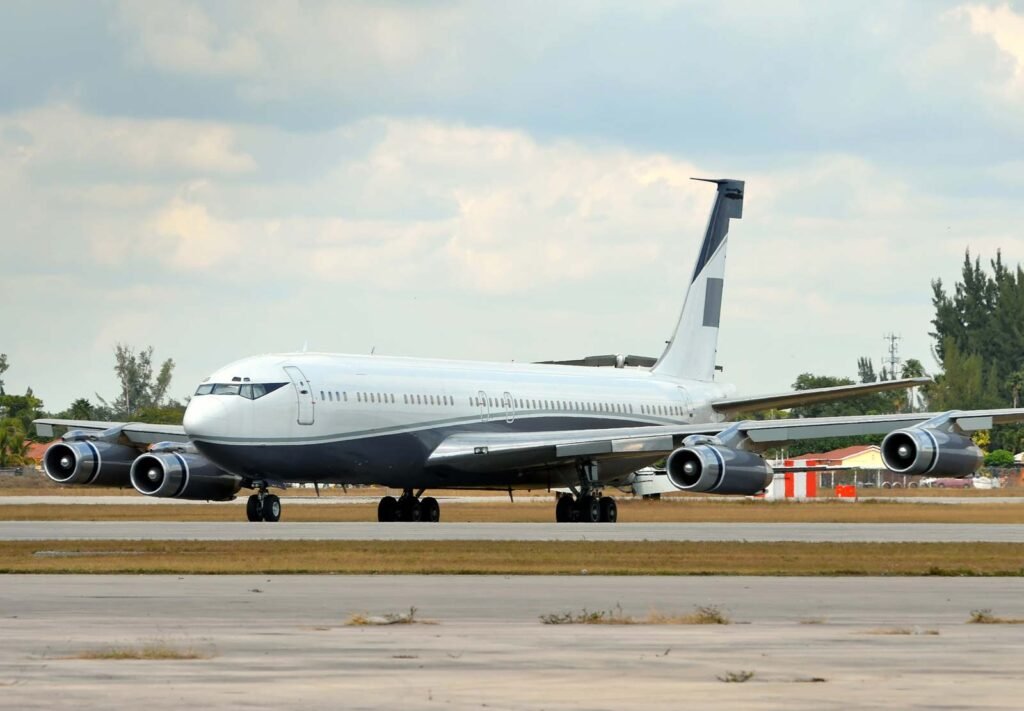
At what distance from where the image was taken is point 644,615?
2098 cm

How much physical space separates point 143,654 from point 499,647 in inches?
123

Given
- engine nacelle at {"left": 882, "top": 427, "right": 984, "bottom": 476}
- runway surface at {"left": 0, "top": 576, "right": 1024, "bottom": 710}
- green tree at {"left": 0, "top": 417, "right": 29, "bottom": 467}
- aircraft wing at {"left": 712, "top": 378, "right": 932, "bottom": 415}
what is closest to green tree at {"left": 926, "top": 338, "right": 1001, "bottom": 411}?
green tree at {"left": 0, "top": 417, "right": 29, "bottom": 467}

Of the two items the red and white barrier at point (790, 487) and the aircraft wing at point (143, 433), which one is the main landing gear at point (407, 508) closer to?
the aircraft wing at point (143, 433)

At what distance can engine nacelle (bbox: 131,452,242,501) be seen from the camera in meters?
53.6

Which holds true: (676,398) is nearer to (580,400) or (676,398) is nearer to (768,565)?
(580,400)

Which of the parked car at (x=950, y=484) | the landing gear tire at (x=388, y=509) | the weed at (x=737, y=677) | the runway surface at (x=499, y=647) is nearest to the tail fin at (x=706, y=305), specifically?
the landing gear tire at (x=388, y=509)

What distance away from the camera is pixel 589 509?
184ft

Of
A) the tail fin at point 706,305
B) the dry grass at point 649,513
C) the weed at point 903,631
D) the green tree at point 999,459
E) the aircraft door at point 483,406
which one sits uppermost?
the tail fin at point 706,305

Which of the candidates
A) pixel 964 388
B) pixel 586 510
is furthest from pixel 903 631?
pixel 964 388

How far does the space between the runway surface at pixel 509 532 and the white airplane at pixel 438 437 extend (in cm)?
212

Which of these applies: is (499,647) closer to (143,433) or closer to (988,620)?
(988,620)

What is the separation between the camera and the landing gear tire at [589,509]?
5612 cm

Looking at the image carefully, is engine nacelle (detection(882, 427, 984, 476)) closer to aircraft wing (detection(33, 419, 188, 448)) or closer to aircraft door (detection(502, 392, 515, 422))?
aircraft door (detection(502, 392, 515, 422))

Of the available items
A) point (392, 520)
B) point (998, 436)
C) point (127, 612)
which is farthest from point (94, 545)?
point (998, 436)
